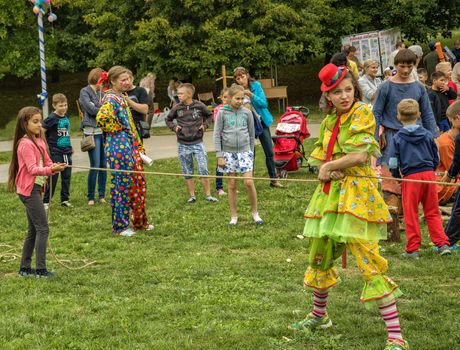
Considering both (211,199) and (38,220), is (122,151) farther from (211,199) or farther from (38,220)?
(211,199)

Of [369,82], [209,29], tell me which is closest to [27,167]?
[369,82]

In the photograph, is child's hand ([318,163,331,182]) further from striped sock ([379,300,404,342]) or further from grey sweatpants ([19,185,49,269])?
grey sweatpants ([19,185,49,269])

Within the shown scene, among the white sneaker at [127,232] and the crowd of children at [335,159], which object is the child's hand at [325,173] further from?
the white sneaker at [127,232]

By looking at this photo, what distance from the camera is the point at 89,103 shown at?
483 inches

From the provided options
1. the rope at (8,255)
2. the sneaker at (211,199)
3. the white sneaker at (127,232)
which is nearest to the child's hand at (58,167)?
the rope at (8,255)

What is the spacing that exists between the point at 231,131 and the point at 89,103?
8.29 ft

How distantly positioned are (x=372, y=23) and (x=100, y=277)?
Answer: 25.8 m

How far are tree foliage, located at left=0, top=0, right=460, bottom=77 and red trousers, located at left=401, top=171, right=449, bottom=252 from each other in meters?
19.0

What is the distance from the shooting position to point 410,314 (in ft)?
21.6

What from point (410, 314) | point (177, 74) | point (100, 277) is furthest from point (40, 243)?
point (177, 74)

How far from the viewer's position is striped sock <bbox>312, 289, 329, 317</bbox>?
6.31m

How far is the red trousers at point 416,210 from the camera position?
8.66 m

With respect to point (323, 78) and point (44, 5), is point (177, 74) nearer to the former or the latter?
point (44, 5)

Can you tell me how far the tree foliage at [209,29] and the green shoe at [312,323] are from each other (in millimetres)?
21376
